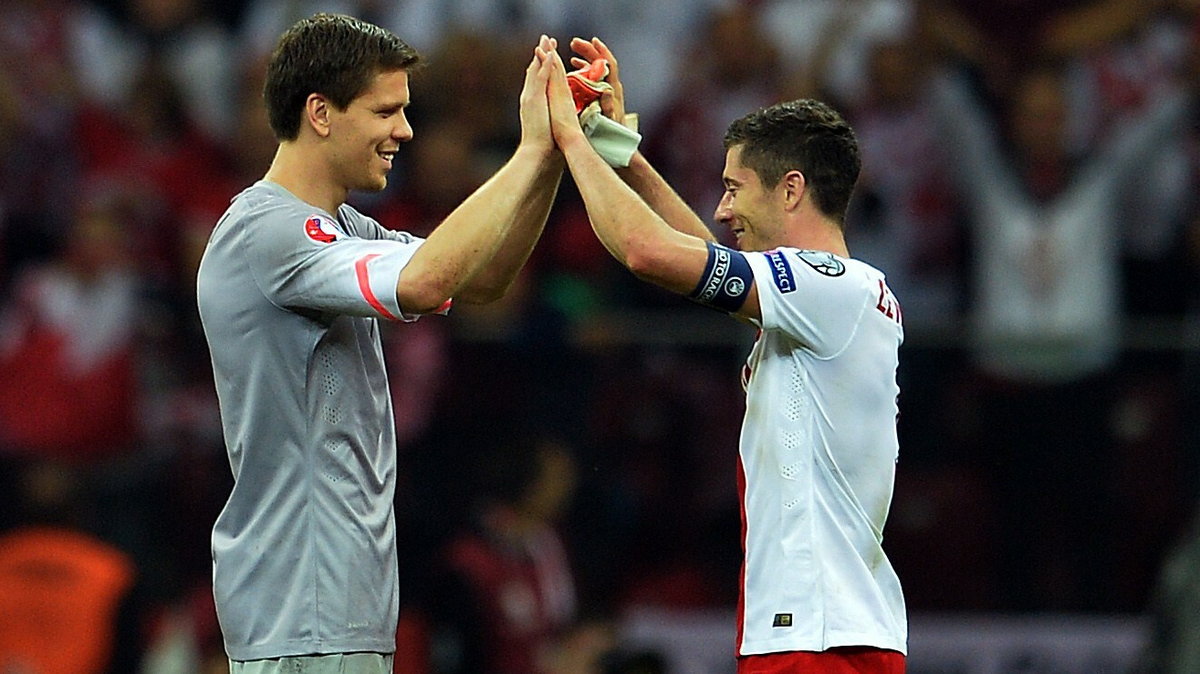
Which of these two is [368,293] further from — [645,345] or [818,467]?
[645,345]

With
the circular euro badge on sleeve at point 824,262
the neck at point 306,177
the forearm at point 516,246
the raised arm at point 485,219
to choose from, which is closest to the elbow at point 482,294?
the forearm at point 516,246

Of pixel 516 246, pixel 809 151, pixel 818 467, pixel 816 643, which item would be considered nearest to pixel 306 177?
pixel 516 246

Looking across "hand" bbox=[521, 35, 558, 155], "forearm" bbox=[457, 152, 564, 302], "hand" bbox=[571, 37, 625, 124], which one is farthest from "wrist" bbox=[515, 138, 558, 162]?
"hand" bbox=[571, 37, 625, 124]

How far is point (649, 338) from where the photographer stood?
8945 millimetres

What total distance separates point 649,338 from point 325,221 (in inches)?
181

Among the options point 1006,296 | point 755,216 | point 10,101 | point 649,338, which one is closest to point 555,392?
point 649,338

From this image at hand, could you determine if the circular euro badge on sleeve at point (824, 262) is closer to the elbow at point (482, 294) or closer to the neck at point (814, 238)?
the neck at point (814, 238)

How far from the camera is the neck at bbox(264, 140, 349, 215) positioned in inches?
178

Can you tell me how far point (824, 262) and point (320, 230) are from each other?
1187 mm

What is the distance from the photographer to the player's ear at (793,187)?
4621 millimetres

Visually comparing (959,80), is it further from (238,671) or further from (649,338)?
(238,671)

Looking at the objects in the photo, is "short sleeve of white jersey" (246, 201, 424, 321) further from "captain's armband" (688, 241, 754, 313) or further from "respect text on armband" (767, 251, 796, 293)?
"respect text on armband" (767, 251, 796, 293)

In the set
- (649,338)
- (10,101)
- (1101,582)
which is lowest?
(1101,582)

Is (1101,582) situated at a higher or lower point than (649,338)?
lower
